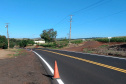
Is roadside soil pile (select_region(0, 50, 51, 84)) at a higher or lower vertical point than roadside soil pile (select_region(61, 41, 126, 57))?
lower

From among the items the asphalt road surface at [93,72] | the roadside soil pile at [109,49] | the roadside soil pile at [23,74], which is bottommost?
the roadside soil pile at [23,74]

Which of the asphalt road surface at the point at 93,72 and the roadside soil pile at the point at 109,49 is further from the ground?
the roadside soil pile at the point at 109,49

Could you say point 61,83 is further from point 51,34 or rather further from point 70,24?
point 51,34

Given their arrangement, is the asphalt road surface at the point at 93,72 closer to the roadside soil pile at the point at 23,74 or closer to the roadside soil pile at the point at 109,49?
the roadside soil pile at the point at 23,74

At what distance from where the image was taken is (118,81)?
6316mm

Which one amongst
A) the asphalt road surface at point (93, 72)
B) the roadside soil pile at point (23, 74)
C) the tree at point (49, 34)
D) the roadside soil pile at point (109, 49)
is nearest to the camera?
the asphalt road surface at point (93, 72)

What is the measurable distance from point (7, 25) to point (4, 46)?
25126 millimetres

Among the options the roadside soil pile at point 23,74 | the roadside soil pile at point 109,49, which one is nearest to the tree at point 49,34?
the roadside soil pile at point 109,49

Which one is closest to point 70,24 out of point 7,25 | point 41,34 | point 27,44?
point 7,25

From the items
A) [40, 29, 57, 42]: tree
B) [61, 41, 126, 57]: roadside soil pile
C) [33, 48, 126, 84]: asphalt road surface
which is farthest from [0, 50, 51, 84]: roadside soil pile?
[40, 29, 57, 42]: tree

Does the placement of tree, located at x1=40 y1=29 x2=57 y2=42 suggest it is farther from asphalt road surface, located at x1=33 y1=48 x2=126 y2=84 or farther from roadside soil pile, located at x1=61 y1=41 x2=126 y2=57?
asphalt road surface, located at x1=33 y1=48 x2=126 y2=84

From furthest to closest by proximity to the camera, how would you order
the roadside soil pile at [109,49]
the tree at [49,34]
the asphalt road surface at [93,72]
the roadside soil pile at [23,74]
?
the tree at [49,34] < the roadside soil pile at [109,49] < the roadside soil pile at [23,74] < the asphalt road surface at [93,72]

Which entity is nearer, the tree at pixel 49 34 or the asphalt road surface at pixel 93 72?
the asphalt road surface at pixel 93 72

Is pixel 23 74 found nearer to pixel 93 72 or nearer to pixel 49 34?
pixel 93 72
